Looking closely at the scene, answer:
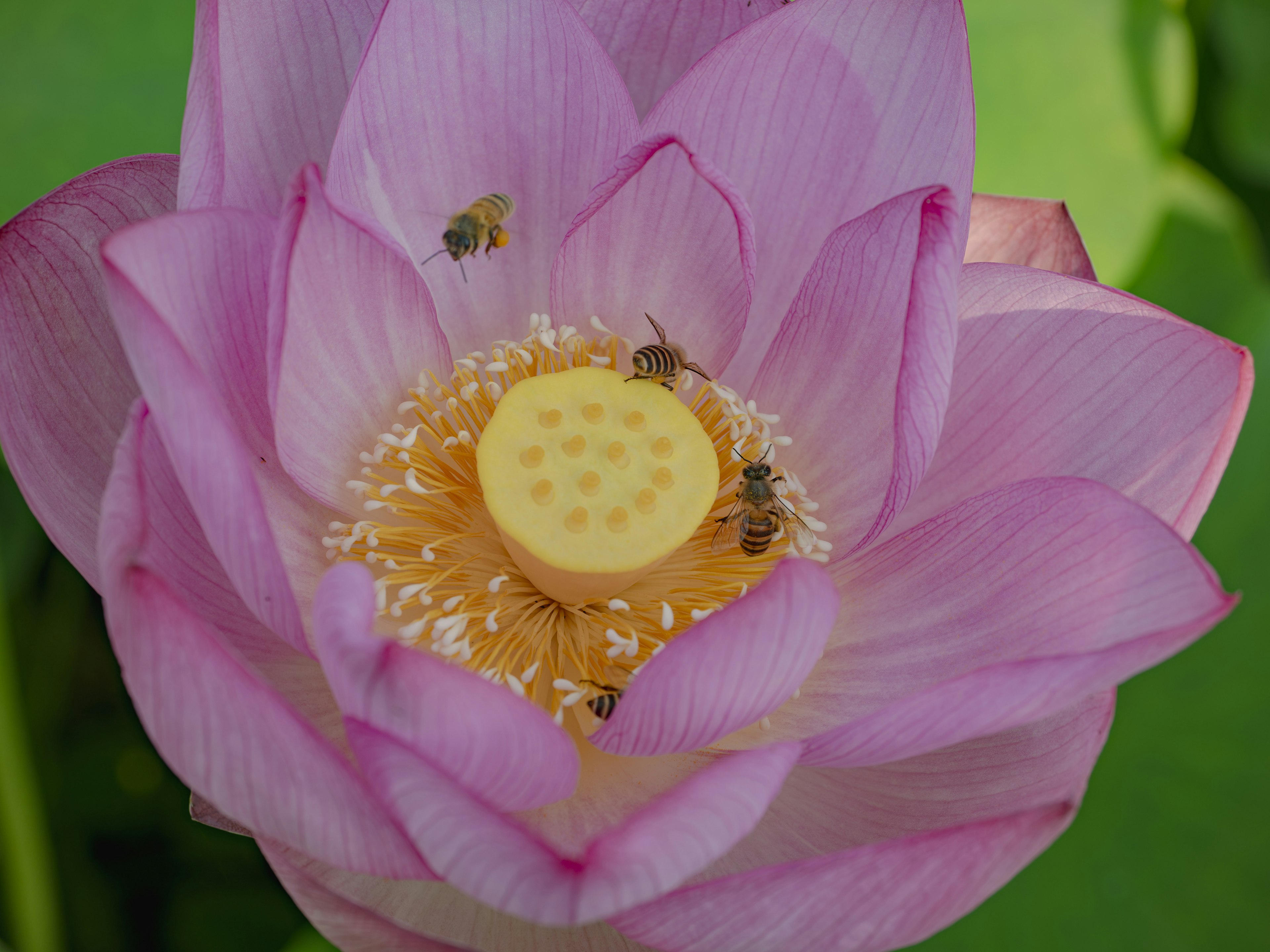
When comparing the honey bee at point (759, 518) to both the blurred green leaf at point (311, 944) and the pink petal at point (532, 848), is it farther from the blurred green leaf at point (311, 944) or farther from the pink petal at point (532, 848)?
the blurred green leaf at point (311, 944)

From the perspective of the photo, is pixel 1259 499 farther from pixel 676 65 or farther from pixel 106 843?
pixel 106 843

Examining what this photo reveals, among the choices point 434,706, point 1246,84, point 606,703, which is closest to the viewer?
point 434,706

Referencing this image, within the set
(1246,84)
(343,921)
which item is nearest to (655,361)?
(343,921)

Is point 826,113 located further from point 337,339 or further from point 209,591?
point 209,591

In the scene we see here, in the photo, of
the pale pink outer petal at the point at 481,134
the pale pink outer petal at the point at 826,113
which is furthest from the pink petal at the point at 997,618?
the pale pink outer petal at the point at 481,134

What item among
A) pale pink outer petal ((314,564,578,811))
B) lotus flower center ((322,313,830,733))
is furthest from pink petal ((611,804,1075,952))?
lotus flower center ((322,313,830,733))
